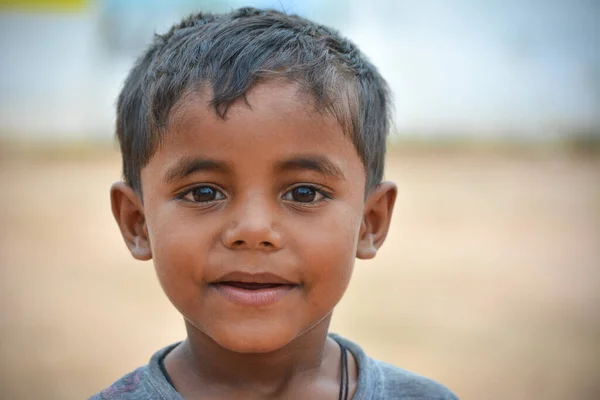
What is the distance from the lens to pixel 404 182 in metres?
9.93

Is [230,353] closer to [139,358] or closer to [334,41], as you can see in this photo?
[334,41]

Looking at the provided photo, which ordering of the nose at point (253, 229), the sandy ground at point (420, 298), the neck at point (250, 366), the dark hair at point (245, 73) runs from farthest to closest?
the sandy ground at point (420, 298)
the neck at point (250, 366)
the dark hair at point (245, 73)
the nose at point (253, 229)

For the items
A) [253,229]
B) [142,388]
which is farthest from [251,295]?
[142,388]

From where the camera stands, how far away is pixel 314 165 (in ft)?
5.10

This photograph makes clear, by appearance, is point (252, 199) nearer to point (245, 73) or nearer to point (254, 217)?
point (254, 217)

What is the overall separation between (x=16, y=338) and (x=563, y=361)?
3.10 meters

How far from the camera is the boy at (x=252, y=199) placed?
150 cm


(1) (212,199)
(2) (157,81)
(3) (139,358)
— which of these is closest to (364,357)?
(1) (212,199)

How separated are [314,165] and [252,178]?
0.15m

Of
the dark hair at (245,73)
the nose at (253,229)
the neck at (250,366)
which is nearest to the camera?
the nose at (253,229)

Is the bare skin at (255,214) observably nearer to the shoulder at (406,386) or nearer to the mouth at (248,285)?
the mouth at (248,285)

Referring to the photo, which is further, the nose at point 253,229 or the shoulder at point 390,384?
the shoulder at point 390,384

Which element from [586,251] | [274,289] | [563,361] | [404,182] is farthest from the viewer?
[404,182]

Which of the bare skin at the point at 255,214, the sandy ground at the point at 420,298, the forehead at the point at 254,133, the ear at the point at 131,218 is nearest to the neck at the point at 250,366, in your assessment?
the bare skin at the point at 255,214
